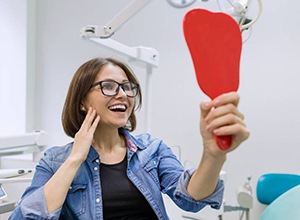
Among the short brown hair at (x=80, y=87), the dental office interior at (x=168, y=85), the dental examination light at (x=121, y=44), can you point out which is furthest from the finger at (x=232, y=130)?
the dental office interior at (x=168, y=85)

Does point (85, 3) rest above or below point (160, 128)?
above

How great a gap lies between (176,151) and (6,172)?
1330mm

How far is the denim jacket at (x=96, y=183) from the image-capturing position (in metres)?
0.93

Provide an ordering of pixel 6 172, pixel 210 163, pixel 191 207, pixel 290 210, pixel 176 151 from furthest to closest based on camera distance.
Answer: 1. pixel 176 151
2. pixel 6 172
3. pixel 290 210
4. pixel 191 207
5. pixel 210 163

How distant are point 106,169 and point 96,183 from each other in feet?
0.23

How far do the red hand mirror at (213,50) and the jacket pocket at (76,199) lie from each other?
0.65 metres

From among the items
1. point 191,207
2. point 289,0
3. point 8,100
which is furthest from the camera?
point 8,100

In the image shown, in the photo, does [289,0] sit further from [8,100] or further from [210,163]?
[8,100]

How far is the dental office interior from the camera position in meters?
2.29

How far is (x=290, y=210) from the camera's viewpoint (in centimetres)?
112

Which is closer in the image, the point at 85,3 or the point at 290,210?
the point at 290,210

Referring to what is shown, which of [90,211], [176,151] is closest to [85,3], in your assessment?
[176,151]

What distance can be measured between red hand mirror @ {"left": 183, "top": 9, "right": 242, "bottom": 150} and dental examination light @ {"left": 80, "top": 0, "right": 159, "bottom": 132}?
2.51 feet

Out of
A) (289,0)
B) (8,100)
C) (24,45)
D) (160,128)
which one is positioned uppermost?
(289,0)
